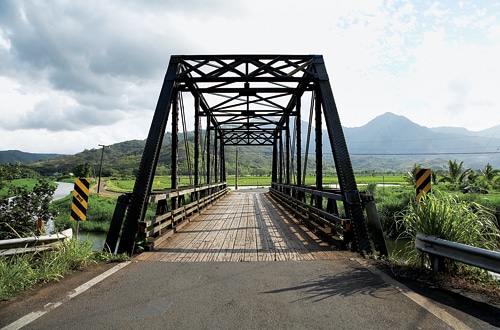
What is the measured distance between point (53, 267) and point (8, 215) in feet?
21.3

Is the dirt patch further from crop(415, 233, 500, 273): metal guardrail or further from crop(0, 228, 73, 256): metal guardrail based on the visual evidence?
crop(0, 228, 73, 256): metal guardrail

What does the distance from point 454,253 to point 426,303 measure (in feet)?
2.79

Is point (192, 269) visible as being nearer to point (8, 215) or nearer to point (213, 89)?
point (213, 89)

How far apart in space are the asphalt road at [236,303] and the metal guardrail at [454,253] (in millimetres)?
634

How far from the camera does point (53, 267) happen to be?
405 cm

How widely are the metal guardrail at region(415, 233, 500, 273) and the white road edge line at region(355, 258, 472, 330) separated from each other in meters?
0.60

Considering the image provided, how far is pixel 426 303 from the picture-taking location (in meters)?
3.09

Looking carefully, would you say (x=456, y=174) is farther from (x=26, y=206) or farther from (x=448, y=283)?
(x=26, y=206)

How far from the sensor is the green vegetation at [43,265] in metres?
3.57

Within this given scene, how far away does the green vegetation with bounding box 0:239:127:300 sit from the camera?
3566 millimetres

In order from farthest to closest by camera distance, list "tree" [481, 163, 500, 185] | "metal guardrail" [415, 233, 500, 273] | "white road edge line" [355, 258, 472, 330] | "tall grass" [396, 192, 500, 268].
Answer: "tree" [481, 163, 500, 185]
"tall grass" [396, 192, 500, 268]
"metal guardrail" [415, 233, 500, 273]
"white road edge line" [355, 258, 472, 330]

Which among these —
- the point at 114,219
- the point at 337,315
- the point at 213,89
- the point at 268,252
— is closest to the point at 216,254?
the point at 268,252

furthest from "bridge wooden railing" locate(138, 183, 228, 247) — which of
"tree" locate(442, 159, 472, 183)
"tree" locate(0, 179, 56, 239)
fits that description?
"tree" locate(442, 159, 472, 183)

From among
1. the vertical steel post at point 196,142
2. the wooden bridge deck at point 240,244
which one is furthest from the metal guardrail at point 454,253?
the vertical steel post at point 196,142
